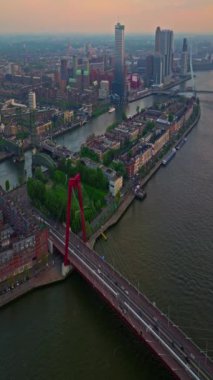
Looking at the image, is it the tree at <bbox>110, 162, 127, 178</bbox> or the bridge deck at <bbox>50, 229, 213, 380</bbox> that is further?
the tree at <bbox>110, 162, 127, 178</bbox>

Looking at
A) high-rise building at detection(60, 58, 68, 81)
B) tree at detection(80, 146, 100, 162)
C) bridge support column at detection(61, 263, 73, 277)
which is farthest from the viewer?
high-rise building at detection(60, 58, 68, 81)

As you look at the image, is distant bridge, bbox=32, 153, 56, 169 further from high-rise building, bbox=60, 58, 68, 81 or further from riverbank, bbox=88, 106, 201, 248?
high-rise building, bbox=60, 58, 68, 81

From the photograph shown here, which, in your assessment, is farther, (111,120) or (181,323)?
(111,120)

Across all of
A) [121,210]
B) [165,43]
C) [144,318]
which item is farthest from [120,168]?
[165,43]

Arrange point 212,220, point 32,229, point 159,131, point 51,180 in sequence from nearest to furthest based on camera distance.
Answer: point 32,229, point 212,220, point 51,180, point 159,131

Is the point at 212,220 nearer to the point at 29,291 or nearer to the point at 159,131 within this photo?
the point at 29,291

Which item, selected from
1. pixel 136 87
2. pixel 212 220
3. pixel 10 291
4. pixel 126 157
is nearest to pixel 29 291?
pixel 10 291

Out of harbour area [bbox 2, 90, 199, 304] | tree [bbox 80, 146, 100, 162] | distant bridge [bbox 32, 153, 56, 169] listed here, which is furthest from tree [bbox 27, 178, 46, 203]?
tree [bbox 80, 146, 100, 162]
